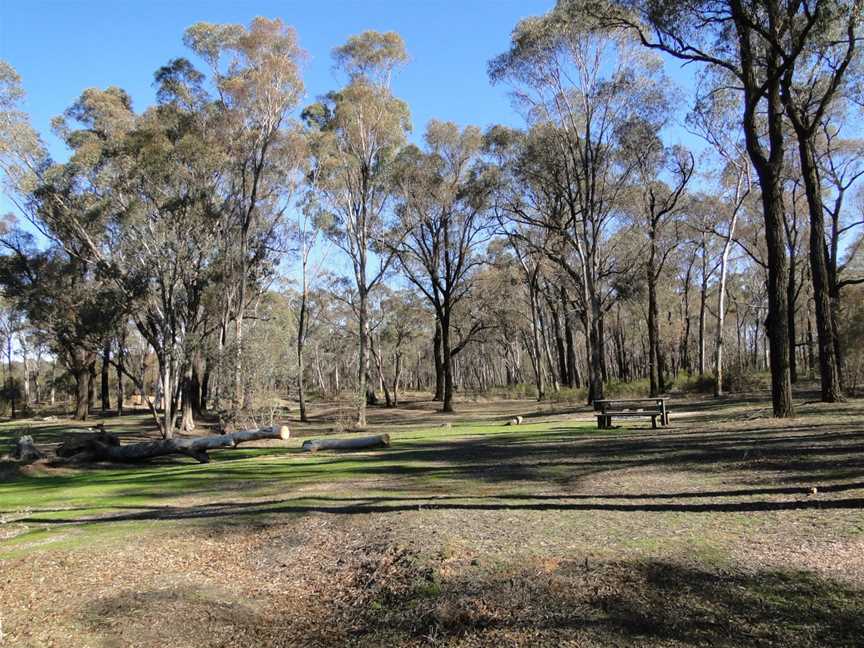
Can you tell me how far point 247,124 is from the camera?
88.4 ft

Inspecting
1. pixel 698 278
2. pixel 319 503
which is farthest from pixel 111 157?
pixel 698 278

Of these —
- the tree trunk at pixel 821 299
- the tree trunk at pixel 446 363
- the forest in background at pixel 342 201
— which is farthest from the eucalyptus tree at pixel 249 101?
the tree trunk at pixel 821 299

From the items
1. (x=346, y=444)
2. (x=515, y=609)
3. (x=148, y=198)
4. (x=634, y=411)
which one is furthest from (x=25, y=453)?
(x=515, y=609)

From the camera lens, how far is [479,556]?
208 inches

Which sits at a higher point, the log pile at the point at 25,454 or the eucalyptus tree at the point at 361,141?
the eucalyptus tree at the point at 361,141

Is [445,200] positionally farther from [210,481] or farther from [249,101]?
[210,481]

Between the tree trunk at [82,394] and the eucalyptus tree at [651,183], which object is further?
the tree trunk at [82,394]

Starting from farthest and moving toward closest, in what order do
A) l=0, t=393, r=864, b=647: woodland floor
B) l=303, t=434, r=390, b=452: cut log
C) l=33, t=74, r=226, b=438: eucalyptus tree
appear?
l=33, t=74, r=226, b=438: eucalyptus tree → l=303, t=434, r=390, b=452: cut log → l=0, t=393, r=864, b=647: woodland floor

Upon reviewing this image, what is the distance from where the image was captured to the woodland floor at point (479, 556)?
399 centimetres

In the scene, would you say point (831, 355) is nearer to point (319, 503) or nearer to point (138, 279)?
point (319, 503)

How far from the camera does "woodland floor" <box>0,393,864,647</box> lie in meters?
3.99

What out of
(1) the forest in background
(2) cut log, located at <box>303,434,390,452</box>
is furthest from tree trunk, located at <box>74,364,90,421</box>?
(2) cut log, located at <box>303,434,390,452</box>

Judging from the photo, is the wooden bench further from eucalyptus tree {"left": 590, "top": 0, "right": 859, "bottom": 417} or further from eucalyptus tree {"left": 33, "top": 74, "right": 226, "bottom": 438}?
eucalyptus tree {"left": 33, "top": 74, "right": 226, "bottom": 438}

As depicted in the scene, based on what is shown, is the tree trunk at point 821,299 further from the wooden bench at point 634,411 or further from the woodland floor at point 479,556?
the woodland floor at point 479,556
